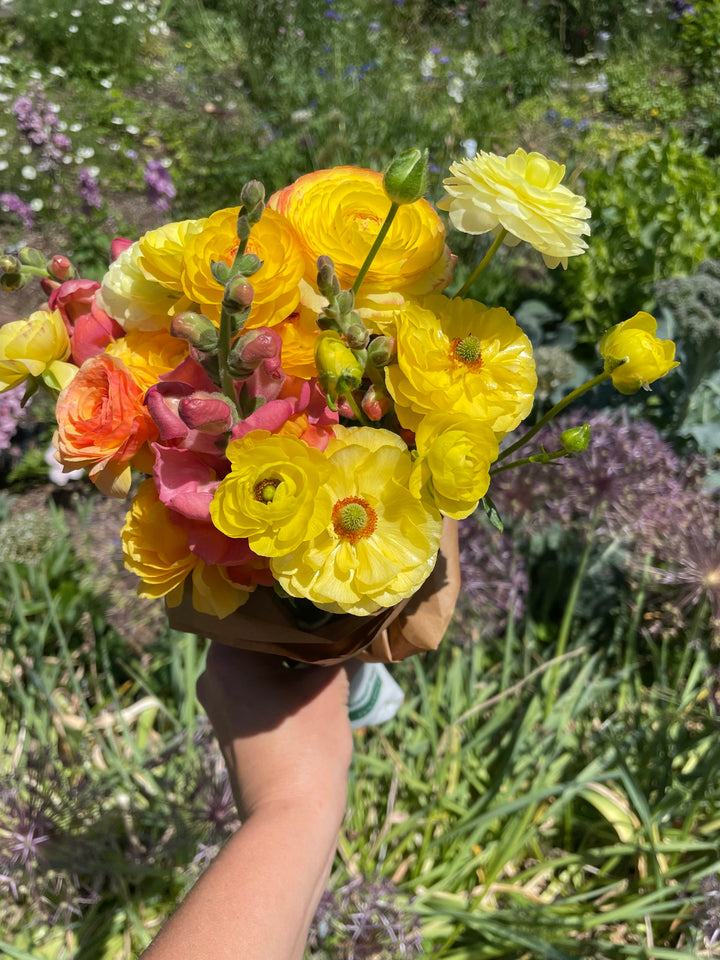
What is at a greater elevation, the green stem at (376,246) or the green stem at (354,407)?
the green stem at (376,246)

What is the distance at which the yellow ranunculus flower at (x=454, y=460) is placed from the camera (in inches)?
18.8

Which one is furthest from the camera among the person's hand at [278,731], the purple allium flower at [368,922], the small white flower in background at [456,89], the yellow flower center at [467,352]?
the small white flower in background at [456,89]

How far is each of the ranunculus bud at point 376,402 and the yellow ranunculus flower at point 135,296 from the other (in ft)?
0.64

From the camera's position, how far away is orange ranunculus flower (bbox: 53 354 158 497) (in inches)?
21.8

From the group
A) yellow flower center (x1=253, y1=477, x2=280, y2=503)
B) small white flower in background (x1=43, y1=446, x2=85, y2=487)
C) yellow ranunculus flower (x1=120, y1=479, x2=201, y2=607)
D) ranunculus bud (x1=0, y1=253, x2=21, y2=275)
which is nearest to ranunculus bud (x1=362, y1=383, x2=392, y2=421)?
yellow flower center (x1=253, y1=477, x2=280, y2=503)

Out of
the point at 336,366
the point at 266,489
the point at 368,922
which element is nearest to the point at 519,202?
the point at 336,366

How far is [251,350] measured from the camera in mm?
490

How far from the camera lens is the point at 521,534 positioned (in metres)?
1.47

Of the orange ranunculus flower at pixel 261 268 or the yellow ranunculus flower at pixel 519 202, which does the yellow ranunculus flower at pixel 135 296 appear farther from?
the yellow ranunculus flower at pixel 519 202

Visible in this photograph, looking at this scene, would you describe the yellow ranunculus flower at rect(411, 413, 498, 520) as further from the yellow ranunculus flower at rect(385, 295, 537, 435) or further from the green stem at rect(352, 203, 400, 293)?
the green stem at rect(352, 203, 400, 293)

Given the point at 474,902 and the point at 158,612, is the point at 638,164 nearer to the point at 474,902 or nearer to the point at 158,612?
the point at 158,612

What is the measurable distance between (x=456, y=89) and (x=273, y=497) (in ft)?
12.2

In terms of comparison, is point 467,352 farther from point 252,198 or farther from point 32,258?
point 32,258

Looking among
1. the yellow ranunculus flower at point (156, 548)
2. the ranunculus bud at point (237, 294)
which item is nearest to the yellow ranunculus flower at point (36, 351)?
the yellow ranunculus flower at point (156, 548)
